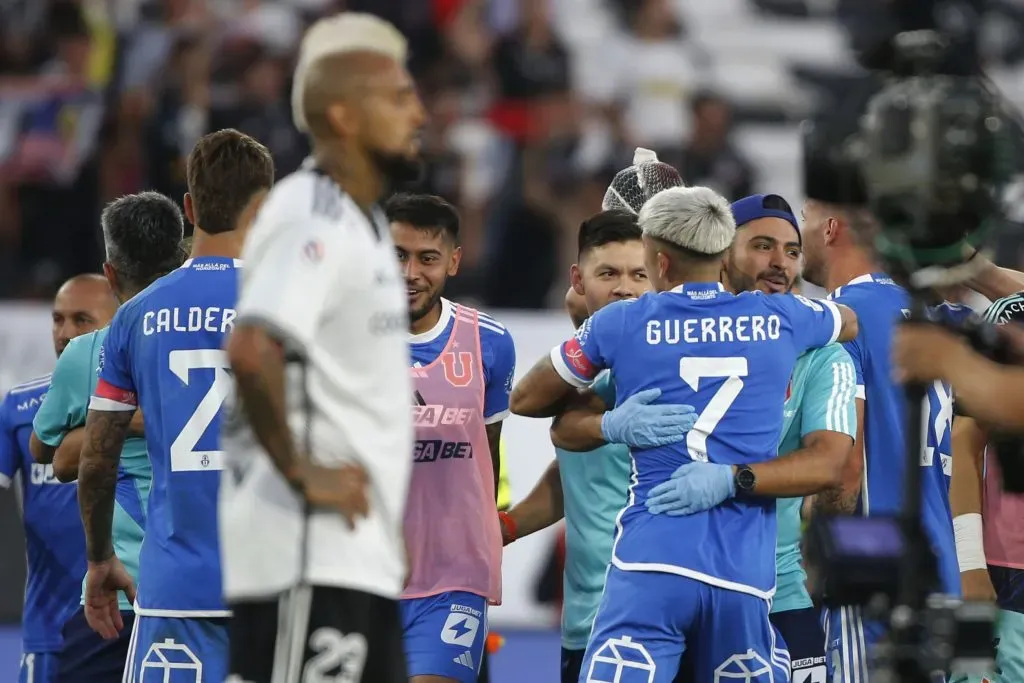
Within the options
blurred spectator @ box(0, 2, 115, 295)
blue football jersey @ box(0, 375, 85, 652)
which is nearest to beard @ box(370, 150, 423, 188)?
blue football jersey @ box(0, 375, 85, 652)

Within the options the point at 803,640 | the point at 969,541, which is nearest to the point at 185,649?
the point at 803,640

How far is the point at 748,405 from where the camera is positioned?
599 cm

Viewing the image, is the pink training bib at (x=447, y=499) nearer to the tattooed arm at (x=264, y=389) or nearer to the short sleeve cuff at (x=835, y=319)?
the short sleeve cuff at (x=835, y=319)

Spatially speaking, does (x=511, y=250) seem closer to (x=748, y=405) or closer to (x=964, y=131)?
(x=748, y=405)

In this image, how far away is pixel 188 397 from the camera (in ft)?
18.5

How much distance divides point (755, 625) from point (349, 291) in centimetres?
230

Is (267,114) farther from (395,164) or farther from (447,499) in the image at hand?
(395,164)

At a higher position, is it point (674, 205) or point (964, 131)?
point (674, 205)

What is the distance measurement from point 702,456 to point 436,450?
1328 millimetres

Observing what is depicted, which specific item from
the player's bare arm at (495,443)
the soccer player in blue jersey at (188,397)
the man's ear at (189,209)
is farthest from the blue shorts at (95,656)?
the man's ear at (189,209)

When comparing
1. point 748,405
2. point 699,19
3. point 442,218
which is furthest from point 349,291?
point 699,19

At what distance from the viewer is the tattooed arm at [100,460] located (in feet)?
19.5

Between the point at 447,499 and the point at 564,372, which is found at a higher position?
the point at 564,372

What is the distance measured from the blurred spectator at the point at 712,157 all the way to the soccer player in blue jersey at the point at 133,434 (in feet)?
29.4
